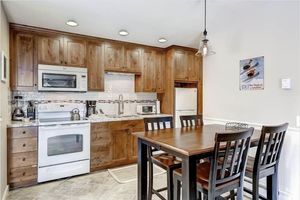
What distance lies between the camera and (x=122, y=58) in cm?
391

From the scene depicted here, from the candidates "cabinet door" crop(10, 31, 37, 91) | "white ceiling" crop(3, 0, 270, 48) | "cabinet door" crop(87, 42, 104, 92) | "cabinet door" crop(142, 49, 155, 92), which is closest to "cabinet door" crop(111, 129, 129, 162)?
"cabinet door" crop(87, 42, 104, 92)

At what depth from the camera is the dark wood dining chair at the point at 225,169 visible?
4.82 ft

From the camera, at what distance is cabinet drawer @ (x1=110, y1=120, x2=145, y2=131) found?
350 cm

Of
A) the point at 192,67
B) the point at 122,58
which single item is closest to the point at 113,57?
the point at 122,58

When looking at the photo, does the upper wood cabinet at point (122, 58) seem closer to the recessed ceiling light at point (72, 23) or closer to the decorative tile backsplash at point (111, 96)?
the decorative tile backsplash at point (111, 96)

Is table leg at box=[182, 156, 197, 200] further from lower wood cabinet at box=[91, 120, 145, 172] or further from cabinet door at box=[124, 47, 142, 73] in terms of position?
cabinet door at box=[124, 47, 142, 73]

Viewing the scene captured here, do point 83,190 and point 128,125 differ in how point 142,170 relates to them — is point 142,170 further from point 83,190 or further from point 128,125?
point 128,125

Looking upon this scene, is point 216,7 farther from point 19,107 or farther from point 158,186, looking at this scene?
point 19,107

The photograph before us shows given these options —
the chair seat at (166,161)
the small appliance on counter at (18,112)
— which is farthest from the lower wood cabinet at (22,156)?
the chair seat at (166,161)

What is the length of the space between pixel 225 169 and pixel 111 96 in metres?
2.97

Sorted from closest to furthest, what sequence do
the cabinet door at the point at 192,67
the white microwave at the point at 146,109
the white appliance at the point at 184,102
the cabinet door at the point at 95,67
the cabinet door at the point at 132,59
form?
the cabinet door at the point at 95,67 → the cabinet door at the point at 132,59 → the white appliance at the point at 184,102 → the white microwave at the point at 146,109 → the cabinet door at the point at 192,67

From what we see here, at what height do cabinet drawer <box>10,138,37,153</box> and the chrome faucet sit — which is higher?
the chrome faucet

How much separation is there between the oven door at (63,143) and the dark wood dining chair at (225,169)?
1934 mm

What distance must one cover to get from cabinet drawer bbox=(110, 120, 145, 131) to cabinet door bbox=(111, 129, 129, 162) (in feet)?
0.24
